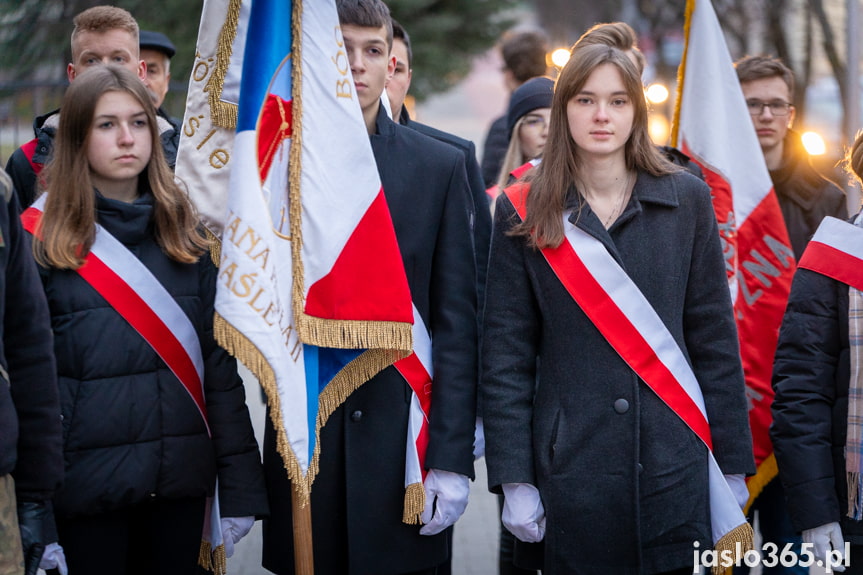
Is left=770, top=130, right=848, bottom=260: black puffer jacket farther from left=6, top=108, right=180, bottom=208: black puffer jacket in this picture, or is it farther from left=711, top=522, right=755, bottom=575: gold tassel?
left=6, top=108, right=180, bottom=208: black puffer jacket

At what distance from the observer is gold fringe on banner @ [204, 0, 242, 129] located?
12.0 feet

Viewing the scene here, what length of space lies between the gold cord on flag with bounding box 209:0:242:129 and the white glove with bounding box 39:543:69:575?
4.51 feet

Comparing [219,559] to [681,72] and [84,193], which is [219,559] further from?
[681,72]

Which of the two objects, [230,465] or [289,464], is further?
[230,465]

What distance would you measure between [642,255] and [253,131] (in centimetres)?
120

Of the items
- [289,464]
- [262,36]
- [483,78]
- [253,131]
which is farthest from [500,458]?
[483,78]

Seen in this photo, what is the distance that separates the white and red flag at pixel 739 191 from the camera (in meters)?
4.66

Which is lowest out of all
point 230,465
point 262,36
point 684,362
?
point 230,465

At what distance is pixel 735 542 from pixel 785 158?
86.8 inches

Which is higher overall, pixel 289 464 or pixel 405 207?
pixel 405 207

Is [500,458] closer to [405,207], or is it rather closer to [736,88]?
[405,207]

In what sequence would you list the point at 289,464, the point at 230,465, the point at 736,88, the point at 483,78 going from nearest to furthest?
1. the point at 289,464
2. the point at 230,465
3. the point at 736,88
4. the point at 483,78

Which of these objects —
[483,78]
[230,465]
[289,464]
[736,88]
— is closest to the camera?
[289,464]

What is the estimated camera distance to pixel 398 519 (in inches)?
141
